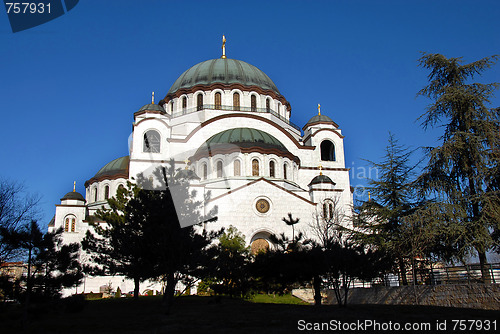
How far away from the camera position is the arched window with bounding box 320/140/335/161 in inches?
1426

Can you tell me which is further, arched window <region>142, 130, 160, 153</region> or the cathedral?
arched window <region>142, 130, 160, 153</region>

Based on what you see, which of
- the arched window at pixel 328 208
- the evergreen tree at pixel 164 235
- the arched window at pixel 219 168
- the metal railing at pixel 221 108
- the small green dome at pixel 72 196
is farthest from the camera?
the metal railing at pixel 221 108

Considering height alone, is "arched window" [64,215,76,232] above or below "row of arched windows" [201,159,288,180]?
below

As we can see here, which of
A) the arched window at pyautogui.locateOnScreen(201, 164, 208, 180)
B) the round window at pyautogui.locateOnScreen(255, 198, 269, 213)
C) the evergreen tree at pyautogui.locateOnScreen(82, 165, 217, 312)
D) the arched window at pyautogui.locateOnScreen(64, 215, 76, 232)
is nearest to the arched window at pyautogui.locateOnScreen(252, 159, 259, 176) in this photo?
the round window at pyautogui.locateOnScreen(255, 198, 269, 213)

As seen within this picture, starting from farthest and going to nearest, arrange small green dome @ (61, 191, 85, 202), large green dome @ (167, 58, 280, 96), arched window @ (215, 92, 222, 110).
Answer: large green dome @ (167, 58, 280, 96), arched window @ (215, 92, 222, 110), small green dome @ (61, 191, 85, 202)

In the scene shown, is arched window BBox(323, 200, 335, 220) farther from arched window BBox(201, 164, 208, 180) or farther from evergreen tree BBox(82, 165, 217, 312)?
evergreen tree BBox(82, 165, 217, 312)

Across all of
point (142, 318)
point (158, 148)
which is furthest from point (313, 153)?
point (142, 318)

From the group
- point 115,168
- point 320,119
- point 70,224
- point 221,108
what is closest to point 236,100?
point 221,108

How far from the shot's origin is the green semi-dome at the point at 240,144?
29562 mm

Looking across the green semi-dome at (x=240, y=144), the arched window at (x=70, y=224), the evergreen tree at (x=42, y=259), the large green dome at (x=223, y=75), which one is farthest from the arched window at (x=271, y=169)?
the evergreen tree at (x=42, y=259)

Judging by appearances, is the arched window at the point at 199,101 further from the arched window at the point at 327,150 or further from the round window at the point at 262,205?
the round window at the point at 262,205

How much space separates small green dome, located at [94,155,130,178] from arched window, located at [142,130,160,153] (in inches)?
173

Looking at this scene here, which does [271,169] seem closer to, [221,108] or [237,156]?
[237,156]

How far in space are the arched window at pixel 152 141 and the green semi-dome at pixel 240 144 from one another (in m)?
4.06
